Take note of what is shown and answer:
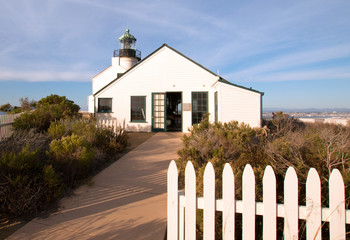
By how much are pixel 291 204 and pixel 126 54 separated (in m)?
24.4

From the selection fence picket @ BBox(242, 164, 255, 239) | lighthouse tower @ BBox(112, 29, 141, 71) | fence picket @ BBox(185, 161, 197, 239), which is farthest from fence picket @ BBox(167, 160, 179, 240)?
lighthouse tower @ BBox(112, 29, 141, 71)

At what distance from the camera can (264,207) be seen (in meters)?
2.08

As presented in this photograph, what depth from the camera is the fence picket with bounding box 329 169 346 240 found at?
6.60ft

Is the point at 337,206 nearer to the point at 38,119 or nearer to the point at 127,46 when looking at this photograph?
the point at 38,119

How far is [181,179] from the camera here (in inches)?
183

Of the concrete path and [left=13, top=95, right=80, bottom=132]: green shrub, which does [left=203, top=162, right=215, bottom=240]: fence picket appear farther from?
[left=13, top=95, right=80, bottom=132]: green shrub

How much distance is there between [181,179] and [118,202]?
58.5 inches

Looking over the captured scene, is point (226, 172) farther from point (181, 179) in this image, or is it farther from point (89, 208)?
point (181, 179)

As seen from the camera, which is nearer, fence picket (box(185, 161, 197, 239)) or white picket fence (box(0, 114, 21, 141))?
fence picket (box(185, 161, 197, 239))

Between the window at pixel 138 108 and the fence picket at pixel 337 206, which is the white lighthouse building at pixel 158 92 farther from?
the fence picket at pixel 337 206

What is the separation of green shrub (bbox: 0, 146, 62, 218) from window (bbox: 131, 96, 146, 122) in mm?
9827

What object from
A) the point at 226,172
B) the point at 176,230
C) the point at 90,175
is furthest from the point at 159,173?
the point at 226,172

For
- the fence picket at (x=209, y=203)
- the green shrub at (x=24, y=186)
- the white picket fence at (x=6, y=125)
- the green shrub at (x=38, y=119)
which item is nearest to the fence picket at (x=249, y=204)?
the fence picket at (x=209, y=203)

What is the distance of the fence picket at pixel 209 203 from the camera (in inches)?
85.2
